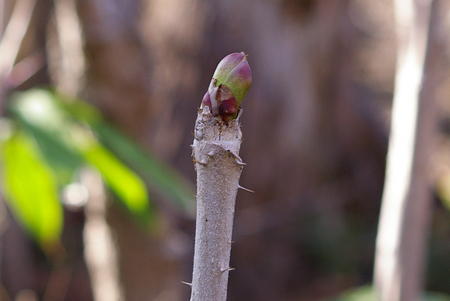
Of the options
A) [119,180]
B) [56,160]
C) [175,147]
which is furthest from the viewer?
[175,147]

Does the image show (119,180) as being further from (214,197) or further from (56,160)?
(214,197)

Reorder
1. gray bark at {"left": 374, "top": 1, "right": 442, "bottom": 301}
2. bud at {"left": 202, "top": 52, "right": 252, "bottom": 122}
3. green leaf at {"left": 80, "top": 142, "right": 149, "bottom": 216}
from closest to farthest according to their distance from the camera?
bud at {"left": 202, "top": 52, "right": 252, "bottom": 122}
gray bark at {"left": 374, "top": 1, "right": 442, "bottom": 301}
green leaf at {"left": 80, "top": 142, "right": 149, "bottom": 216}

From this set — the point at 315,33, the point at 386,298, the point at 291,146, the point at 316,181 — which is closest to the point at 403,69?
the point at 386,298

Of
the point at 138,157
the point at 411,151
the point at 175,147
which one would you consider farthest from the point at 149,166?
the point at 175,147

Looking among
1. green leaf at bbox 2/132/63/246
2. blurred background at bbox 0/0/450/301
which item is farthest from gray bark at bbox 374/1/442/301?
green leaf at bbox 2/132/63/246

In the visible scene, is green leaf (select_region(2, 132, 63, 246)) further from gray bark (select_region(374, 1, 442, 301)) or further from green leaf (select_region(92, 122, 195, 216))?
gray bark (select_region(374, 1, 442, 301))

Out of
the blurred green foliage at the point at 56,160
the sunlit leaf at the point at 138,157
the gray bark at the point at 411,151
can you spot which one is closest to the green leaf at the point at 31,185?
the blurred green foliage at the point at 56,160

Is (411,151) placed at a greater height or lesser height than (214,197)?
greater

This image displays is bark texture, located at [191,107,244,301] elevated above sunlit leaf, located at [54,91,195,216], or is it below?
below
